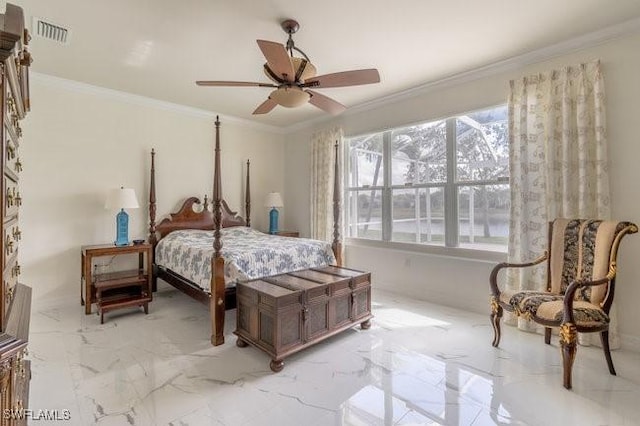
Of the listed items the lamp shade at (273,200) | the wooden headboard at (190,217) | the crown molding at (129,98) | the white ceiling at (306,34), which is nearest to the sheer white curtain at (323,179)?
the lamp shade at (273,200)

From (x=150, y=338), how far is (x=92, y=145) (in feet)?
8.59

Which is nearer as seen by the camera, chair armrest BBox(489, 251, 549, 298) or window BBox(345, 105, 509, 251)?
chair armrest BBox(489, 251, 549, 298)

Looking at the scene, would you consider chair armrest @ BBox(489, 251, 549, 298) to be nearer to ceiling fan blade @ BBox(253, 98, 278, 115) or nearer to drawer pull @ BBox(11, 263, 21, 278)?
ceiling fan blade @ BBox(253, 98, 278, 115)

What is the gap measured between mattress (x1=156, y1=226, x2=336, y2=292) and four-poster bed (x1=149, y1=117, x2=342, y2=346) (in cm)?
1

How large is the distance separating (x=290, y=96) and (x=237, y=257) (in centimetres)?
148

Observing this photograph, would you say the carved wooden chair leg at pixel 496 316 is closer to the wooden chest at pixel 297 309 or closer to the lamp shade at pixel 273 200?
the wooden chest at pixel 297 309

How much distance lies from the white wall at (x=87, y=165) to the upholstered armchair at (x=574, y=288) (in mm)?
4309

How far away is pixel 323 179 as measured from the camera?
5.12 meters

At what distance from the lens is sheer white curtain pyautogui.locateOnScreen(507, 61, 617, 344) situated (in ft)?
9.07

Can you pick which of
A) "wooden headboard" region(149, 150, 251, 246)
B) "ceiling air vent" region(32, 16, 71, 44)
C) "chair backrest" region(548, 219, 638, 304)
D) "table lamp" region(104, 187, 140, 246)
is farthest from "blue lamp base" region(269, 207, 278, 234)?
"chair backrest" region(548, 219, 638, 304)

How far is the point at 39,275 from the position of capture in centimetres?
365

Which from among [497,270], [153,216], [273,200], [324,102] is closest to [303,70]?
[324,102]

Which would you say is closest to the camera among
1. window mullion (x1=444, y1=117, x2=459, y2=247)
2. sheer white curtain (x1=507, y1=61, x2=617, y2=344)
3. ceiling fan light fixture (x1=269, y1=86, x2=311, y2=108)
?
ceiling fan light fixture (x1=269, y1=86, x2=311, y2=108)

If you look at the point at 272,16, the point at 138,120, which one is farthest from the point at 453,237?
the point at 138,120
